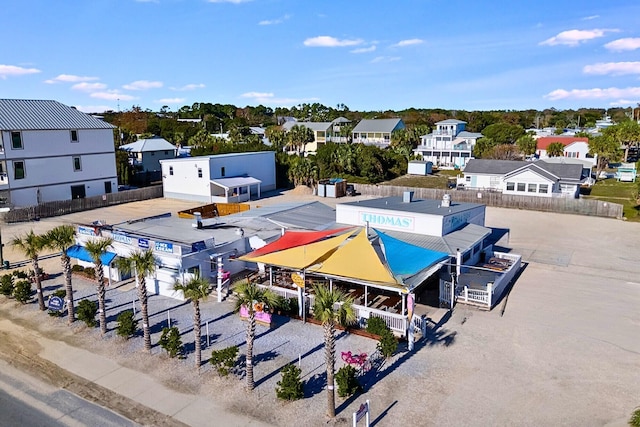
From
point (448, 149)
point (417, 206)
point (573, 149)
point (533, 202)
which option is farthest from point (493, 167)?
point (417, 206)

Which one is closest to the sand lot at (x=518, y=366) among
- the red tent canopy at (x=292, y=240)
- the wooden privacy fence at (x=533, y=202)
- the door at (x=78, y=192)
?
the red tent canopy at (x=292, y=240)

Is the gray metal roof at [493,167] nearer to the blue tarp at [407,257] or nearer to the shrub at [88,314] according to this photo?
the blue tarp at [407,257]

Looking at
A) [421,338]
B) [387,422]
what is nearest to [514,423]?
[387,422]

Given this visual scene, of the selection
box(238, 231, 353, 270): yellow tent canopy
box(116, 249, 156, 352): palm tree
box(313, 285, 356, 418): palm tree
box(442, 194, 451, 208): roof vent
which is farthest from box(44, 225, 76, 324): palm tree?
box(442, 194, 451, 208): roof vent

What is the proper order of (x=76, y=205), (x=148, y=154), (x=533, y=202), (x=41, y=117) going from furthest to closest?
(x=148, y=154) < (x=41, y=117) < (x=533, y=202) < (x=76, y=205)

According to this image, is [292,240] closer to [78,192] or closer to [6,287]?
[6,287]

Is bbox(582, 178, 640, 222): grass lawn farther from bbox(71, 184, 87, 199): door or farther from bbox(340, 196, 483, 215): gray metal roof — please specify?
bbox(71, 184, 87, 199): door
